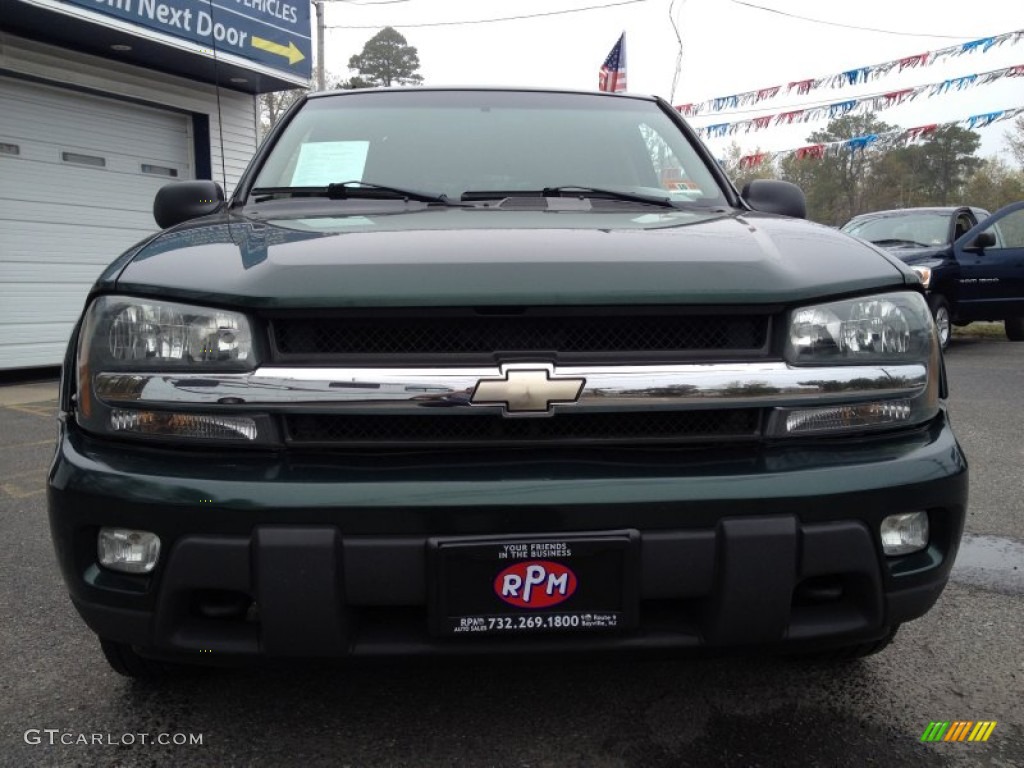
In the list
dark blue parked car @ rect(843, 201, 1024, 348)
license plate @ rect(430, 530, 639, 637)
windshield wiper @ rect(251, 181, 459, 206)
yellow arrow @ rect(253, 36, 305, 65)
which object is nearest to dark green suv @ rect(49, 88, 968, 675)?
license plate @ rect(430, 530, 639, 637)

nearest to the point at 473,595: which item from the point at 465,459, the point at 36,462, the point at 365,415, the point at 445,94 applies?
the point at 465,459

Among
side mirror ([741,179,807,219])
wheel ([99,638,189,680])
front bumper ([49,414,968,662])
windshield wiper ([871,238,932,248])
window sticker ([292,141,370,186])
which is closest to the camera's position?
front bumper ([49,414,968,662])

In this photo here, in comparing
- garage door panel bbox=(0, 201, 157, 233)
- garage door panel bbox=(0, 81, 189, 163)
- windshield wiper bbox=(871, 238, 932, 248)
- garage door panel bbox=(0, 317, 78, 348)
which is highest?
garage door panel bbox=(0, 81, 189, 163)

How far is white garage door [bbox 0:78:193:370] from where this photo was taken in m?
8.03

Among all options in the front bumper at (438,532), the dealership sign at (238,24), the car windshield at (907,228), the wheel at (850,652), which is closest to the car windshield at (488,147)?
the front bumper at (438,532)

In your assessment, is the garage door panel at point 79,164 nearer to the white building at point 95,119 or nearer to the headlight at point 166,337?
the white building at point 95,119

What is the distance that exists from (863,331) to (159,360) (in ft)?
4.71

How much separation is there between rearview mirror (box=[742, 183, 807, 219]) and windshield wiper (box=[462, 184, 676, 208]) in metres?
0.39

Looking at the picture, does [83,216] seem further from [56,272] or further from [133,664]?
[133,664]

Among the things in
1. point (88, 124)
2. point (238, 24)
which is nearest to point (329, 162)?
point (88, 124)

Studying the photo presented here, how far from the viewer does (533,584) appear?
1.56 m

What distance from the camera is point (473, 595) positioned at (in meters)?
1.55

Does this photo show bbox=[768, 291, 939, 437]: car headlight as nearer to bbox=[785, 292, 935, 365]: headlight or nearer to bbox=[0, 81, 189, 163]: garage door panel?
bbox=[785, 292, 935, 365]: headlight

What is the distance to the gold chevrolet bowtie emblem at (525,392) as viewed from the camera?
158 cm
